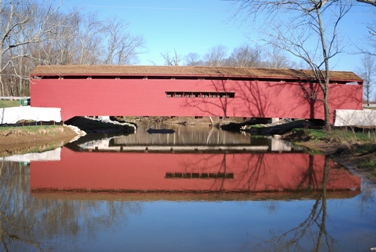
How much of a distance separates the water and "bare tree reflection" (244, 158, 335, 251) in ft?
0.04

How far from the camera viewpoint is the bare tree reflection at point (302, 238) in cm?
496

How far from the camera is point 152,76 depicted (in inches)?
891

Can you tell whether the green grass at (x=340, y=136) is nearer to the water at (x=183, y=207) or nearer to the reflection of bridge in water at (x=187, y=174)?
the reflection of bridge in water at (x=187, y=174)

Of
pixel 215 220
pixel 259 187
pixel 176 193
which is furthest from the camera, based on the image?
pixel 259 187

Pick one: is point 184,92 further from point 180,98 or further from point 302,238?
point 302,238

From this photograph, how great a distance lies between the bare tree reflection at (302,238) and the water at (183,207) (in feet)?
0.04

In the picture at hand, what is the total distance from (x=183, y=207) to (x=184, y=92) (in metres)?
16.2

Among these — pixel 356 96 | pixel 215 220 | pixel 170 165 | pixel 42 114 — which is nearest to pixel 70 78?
pixel 42 114

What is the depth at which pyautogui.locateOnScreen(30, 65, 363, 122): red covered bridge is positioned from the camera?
22.6m

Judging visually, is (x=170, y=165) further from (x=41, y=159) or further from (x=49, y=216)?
(x=49, y=216)

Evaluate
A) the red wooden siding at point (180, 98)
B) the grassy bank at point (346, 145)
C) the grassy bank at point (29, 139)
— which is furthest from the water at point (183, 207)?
the red wooden siding at point (180, 98)

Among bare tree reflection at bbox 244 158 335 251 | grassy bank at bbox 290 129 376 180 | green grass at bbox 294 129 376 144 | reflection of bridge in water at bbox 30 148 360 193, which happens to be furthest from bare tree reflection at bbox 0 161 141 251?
green grass at bbox 294 129 376 144

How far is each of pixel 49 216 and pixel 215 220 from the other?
260 cm

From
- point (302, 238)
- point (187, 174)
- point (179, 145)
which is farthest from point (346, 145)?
point (302, 238)
